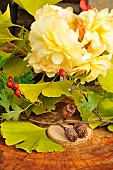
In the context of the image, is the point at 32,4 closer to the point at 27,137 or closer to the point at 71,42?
the point at 71,42

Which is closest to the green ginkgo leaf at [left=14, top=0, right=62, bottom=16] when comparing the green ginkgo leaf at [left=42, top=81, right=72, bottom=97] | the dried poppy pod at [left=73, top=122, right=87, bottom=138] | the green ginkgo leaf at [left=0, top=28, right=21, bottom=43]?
the green ginkgo leaf at [left=0, top=28, right=21, bottom=43]

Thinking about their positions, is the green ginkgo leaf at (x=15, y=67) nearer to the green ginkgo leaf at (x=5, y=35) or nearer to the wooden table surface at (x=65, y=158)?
the green ginkgo leaf at (x=5, y=35)

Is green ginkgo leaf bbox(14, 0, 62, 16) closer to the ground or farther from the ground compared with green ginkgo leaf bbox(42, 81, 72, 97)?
farther from the ground

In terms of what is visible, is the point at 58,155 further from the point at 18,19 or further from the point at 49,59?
the point at 18,19

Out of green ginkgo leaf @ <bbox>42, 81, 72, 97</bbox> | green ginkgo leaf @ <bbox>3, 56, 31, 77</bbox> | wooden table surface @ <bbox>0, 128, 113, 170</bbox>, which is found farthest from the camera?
green ginkgo leaf @ <bbox>3, 56, 31, 77</bbox>

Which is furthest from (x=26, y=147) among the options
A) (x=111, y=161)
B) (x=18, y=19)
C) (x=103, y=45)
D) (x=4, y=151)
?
(x=18, y=19)

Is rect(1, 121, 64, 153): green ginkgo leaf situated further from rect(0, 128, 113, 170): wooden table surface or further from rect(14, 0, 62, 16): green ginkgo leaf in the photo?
rect(14, 0, 62, 16): green ginkgo leaf

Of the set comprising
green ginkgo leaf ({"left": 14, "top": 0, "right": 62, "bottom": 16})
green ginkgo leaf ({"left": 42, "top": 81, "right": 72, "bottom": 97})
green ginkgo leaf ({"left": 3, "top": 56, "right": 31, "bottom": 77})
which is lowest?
green ginkgo leaf ({"left": 42, "top": 81, "right": 72, "bottom": 97})

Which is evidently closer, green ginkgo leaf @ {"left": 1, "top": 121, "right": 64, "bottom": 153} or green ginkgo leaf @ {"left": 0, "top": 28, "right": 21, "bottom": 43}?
green ginkgo leaf @ {"left": 1, "top": 121, "right": 64, "bottom": 153}
